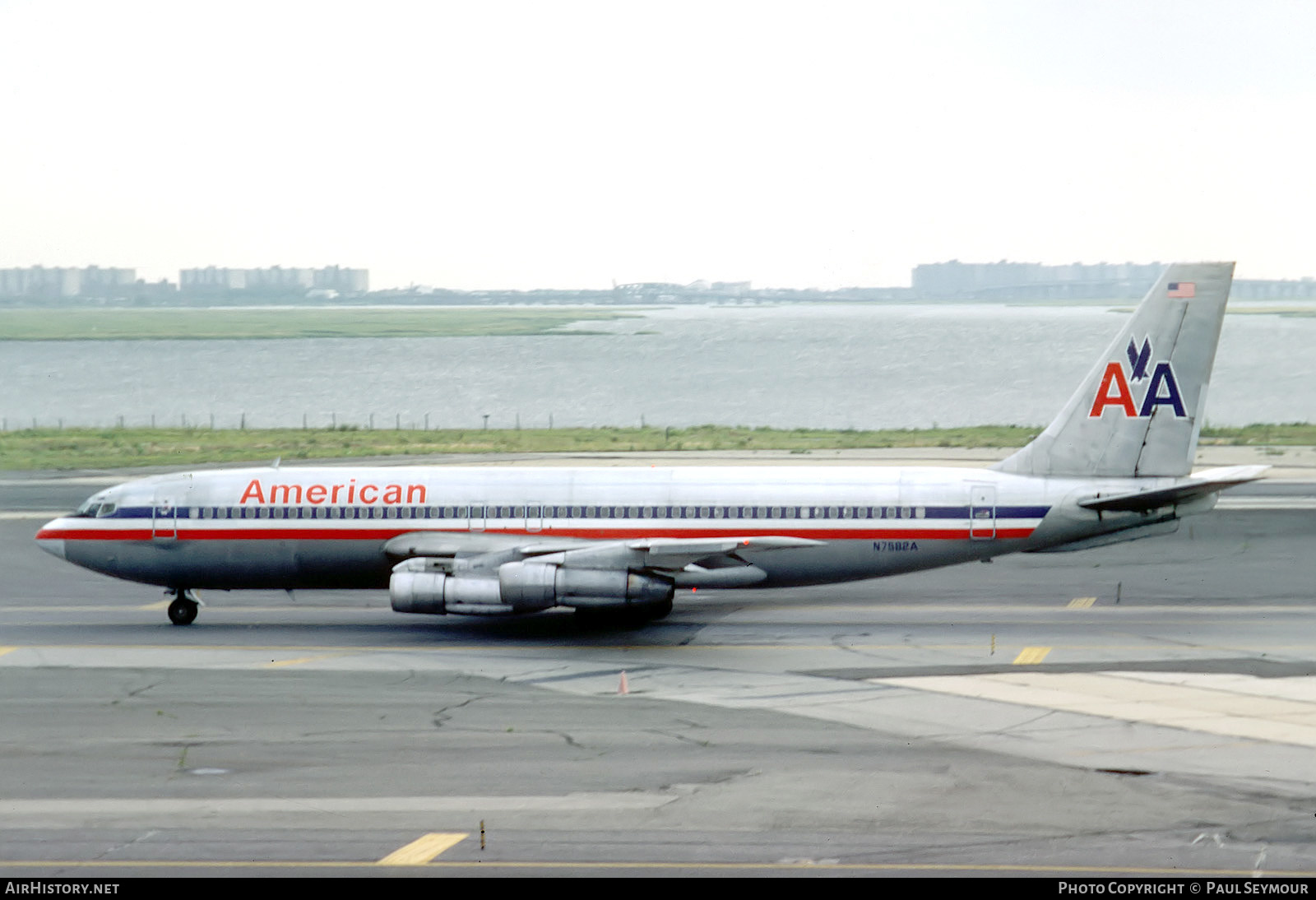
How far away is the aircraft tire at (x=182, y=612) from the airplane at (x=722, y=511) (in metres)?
0.05

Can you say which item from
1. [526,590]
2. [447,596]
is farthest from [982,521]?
[447,596]

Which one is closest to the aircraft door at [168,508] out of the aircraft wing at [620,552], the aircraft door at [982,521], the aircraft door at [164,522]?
the aircraft door at [164,522]

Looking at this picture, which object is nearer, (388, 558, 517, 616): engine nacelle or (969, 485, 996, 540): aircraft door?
(388, 558, 517, 616): engine nacelle

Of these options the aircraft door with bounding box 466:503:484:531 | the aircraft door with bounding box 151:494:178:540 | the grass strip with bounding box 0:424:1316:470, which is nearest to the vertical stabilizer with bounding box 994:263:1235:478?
the aircraft door with bounding box 466:503:484:531

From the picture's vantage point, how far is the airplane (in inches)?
1357

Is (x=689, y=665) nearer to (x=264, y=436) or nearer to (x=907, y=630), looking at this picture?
(x=907, y=630)

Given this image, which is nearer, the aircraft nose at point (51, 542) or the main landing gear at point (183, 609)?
the main landing gear at point (183, 609)

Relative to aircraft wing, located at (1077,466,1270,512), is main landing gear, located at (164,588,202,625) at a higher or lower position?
lower

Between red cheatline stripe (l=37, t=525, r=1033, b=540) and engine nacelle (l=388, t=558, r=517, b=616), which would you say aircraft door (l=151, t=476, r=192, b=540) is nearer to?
red cheatline stripe (l=37, t=525, r=1033, b=540)

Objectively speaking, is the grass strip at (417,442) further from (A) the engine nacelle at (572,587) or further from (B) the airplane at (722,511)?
(A) the engine nacelle at (572,587)

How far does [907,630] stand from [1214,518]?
23.8 meters

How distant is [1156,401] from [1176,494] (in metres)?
2.91

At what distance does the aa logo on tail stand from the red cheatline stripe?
3.79m

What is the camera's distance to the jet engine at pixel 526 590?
108 feet
